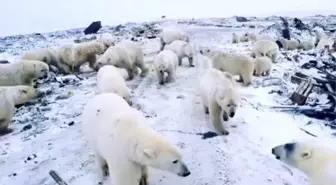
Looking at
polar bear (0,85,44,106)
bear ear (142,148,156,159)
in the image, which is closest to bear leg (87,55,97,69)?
polar bear (0,85,44,106)

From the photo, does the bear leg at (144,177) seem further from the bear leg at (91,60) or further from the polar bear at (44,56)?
the polar bear at (44,56)

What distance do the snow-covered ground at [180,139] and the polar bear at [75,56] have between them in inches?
124

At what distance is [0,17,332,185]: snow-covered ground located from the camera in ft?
17.2

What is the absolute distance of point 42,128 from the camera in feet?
24.1

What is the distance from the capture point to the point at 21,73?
405 inches

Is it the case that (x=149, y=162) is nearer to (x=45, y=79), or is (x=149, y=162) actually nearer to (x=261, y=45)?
(x=45, y=79)

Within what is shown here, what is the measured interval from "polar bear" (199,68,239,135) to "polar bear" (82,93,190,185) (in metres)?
2.04

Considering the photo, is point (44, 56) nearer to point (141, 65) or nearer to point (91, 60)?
point (91, 60)

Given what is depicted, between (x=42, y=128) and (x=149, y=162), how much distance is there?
382 cm

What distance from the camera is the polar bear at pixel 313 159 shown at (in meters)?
3.89

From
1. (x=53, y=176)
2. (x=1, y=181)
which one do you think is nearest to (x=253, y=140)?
(x=53, y=176)

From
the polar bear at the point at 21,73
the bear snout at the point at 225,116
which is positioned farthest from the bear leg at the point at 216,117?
the polar bear at the point at 21,73

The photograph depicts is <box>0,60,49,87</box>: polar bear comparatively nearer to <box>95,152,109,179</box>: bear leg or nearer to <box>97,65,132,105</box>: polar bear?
<box>97,65,132,105</box>: polar bear

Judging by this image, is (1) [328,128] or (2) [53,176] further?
(1) [328,128]
